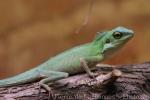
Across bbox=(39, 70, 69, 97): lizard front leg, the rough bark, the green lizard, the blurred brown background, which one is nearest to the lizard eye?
the green lizard

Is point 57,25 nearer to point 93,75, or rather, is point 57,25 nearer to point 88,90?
point 93,75

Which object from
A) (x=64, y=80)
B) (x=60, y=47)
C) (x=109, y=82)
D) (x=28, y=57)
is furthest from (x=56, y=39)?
(x=109, y=82)

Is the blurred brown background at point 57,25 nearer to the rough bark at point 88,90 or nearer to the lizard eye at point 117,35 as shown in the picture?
the lizard eye at point 117,35

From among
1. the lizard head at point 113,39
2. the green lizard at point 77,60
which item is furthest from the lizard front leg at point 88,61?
the lizard head at point 113,39

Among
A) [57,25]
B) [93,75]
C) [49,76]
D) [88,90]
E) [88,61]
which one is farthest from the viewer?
[57,25]

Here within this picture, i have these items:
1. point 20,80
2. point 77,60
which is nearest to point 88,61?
point 77,60

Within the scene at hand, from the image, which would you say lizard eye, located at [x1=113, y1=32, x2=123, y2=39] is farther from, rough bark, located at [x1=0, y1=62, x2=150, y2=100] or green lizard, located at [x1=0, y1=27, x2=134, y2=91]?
rough bark, located at [x1=0, y1=62, x2=150, y2=100]

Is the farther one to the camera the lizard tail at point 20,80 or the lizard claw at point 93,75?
the lizard tail at point 20,80

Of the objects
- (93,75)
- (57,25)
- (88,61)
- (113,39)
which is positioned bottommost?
(93,75)
